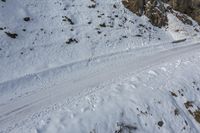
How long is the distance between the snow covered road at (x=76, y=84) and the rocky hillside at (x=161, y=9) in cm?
586

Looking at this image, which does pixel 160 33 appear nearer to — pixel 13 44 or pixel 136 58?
pixel 136 58

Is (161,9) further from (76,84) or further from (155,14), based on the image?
(76,84)

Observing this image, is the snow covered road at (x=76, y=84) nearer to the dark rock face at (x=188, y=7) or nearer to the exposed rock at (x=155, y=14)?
the exposed rock at (x=155, y=14)

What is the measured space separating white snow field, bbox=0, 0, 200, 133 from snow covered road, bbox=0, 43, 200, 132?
0.16 ft

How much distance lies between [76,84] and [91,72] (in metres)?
2.19

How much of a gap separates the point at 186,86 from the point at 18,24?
515 inches

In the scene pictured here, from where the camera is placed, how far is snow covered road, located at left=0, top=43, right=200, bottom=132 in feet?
42.2

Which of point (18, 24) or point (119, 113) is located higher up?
point (18, 24)

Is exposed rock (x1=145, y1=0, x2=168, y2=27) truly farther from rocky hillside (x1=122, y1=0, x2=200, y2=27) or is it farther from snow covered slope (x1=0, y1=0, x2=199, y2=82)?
snow covered slope (x1=0, y1=0, x2=199, y2=82)

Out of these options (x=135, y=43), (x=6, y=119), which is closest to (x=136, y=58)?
(x=135, y=43)

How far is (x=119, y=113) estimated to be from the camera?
45.1 feet

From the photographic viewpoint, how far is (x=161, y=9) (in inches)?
1176

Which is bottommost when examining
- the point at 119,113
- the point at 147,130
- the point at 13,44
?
the point at 147,130

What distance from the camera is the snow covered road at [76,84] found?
1286 centimetres
